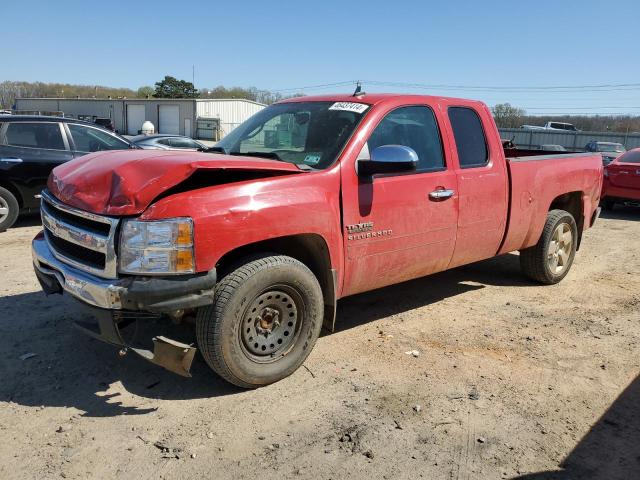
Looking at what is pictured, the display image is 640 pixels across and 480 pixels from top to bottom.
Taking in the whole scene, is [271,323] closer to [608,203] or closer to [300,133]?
[300,133]

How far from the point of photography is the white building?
45.9 m

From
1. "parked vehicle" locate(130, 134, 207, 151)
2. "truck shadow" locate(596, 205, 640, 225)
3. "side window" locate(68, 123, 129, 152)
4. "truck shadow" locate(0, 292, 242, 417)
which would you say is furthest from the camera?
"parked vehicle" locate(130, 134, 207, 151)

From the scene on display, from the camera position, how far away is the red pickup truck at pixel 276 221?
3131 mm

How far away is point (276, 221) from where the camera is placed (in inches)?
136

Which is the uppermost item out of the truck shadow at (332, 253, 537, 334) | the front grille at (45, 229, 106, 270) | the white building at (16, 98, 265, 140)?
the white building at (16, 98, 265, 140)

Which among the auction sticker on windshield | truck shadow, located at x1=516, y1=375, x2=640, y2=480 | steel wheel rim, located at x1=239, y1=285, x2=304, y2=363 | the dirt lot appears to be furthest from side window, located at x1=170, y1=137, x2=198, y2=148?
truck shadow, located at x1=516, y1=375, x2=640, y2=480

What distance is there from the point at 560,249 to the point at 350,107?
3426 mm

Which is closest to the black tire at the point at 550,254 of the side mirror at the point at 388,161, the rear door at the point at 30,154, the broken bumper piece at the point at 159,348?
the side mirror at the point at 388,161

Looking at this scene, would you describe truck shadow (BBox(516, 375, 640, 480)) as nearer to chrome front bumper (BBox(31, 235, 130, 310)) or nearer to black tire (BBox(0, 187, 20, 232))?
chrome front bumper (BBox(31, 235, 130, 310))

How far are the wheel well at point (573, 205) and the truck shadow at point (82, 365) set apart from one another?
2.32m

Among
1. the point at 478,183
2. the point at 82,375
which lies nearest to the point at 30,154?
the point at 82,375

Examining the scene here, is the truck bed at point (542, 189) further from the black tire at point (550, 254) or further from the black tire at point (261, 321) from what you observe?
the black tire at point (261, 321)

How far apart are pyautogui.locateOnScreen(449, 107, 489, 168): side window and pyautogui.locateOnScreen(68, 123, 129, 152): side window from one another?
612 centimetres

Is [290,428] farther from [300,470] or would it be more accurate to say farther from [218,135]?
[218,135]
